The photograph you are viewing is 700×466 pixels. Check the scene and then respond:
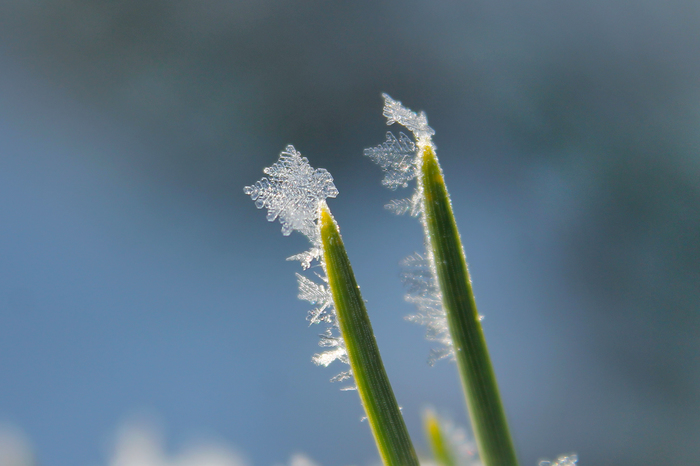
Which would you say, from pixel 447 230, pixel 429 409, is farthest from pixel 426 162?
pixel 429 409

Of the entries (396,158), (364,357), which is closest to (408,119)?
(396,158)

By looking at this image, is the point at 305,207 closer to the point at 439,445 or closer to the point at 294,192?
the point at 294,192

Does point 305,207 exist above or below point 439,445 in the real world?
above

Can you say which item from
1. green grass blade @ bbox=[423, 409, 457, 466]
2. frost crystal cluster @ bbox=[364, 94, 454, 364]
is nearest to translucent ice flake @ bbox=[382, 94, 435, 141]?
frost crystal cluster @ bbox=[364, 94, 454, 364]

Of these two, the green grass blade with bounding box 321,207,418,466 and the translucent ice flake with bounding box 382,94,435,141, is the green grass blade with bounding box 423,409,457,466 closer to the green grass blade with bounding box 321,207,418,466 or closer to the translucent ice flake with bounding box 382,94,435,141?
the green grass blade with bounding box 321,207,418,466

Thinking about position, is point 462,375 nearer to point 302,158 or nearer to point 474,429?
point 474,429

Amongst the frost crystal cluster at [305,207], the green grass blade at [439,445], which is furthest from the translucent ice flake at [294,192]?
the green grass blade at [439,445]

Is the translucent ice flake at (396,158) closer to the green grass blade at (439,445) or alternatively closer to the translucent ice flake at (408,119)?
the translucent ice flake at (408,119)
